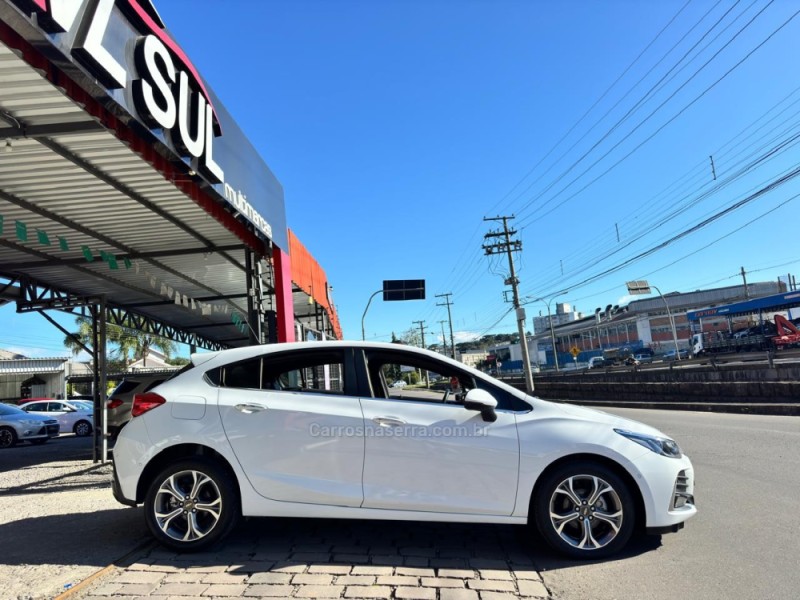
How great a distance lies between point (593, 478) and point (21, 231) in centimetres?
→ 787

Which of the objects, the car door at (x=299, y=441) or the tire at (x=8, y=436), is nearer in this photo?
the car door at (x=299, y=441)

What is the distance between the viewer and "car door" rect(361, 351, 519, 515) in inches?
157

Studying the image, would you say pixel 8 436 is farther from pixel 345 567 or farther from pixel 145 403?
pixel 345 567

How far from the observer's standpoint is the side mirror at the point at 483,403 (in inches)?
158

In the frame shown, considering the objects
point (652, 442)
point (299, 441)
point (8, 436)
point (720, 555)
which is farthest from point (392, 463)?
point (8, 436)

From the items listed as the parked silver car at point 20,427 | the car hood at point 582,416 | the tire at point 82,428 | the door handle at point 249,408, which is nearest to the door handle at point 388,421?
the door handle at point 249,408

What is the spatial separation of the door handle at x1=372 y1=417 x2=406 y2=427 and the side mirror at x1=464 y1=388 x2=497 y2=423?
1.75 feet

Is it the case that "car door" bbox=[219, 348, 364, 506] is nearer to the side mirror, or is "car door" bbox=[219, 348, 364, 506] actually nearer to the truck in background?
the side mirror

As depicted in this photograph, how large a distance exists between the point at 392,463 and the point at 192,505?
1.61 metres

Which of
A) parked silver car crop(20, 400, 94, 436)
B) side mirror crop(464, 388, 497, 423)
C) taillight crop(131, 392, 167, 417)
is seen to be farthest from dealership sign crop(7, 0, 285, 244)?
parked silver car crop(20, 400, 94, 436)

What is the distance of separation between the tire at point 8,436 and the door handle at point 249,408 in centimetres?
1432

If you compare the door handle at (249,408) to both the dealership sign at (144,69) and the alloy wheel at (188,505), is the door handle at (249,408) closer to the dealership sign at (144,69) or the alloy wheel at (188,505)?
the alloy wheel at (188,505)

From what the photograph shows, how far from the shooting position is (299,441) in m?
4.15

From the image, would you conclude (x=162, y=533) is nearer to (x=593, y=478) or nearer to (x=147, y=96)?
(x=593, y=478)
